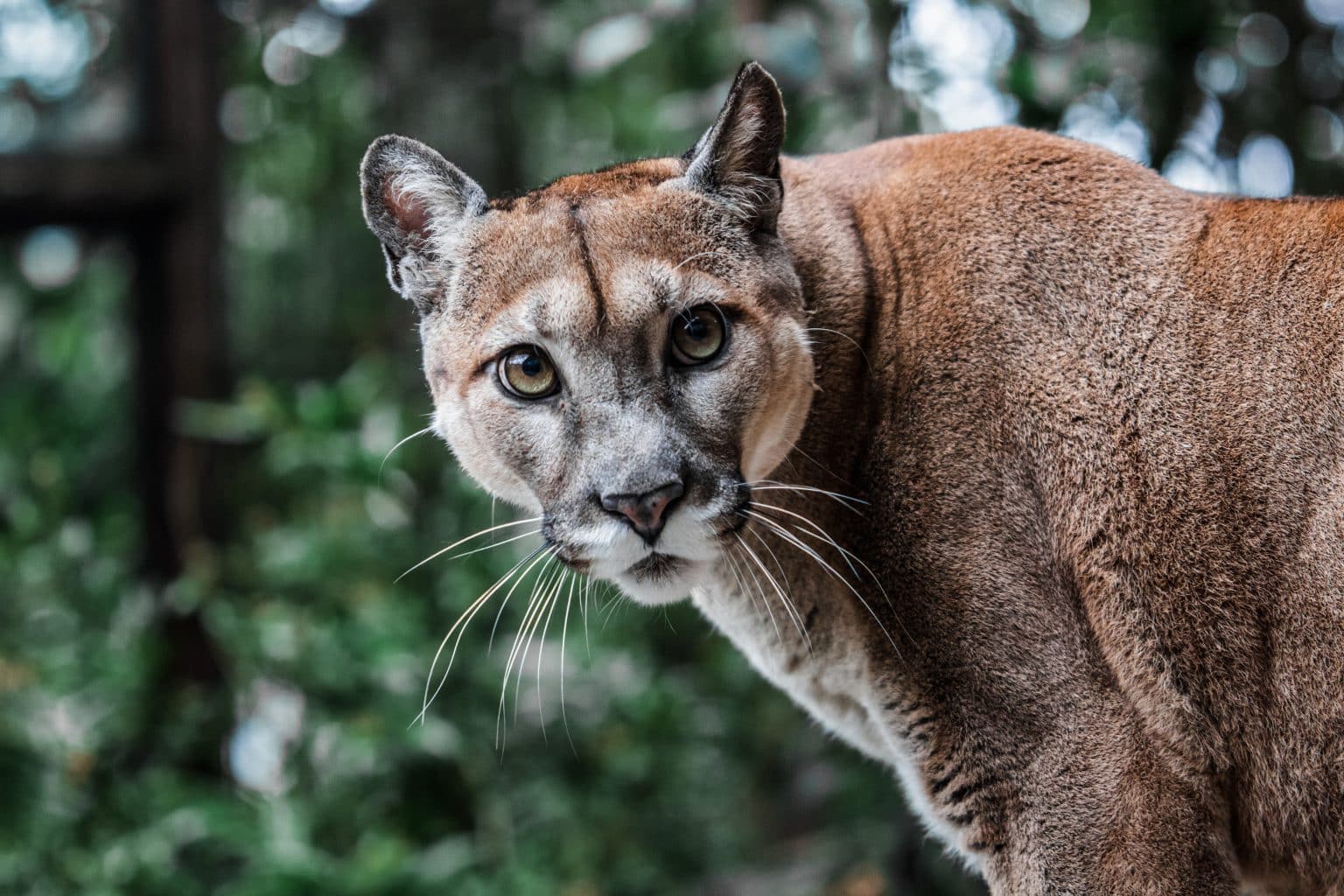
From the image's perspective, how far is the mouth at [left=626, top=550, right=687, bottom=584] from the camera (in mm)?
2891

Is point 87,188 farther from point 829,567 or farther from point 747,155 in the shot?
point 829,567

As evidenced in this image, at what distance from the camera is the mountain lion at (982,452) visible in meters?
2.76

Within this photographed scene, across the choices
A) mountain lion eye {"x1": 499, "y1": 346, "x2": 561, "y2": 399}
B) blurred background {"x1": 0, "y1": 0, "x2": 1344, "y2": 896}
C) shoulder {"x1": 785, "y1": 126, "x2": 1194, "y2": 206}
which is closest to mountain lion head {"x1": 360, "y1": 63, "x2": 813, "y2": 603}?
mountain lion eye {"x1": 499, "y1": 346, "x2": 561, "y2": 399}

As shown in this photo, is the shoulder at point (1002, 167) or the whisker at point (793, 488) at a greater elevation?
the shoulder at point (1002, 167)

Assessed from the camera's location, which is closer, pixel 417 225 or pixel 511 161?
pixel 417 225

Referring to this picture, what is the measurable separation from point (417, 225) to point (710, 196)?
836 millimetres

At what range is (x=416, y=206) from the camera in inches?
132

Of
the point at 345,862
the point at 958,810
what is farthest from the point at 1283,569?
the point at 345,862

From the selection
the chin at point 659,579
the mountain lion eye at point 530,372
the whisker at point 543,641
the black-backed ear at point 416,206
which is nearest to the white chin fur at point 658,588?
the chin at point 659,579

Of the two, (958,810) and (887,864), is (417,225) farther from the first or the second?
(887,864)

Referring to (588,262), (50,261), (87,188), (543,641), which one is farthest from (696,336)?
(50,261)

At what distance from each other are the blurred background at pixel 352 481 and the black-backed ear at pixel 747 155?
1.61m

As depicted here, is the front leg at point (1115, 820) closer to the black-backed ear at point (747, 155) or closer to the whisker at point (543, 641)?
the whisker at point (543, 641)

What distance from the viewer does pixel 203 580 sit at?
6.33m
